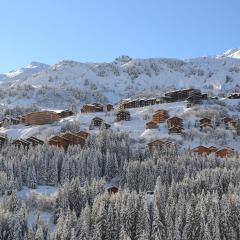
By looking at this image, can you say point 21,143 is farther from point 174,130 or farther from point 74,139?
point 174,130

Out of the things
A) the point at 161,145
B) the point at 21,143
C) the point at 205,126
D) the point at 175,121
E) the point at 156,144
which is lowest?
the point at 161,145

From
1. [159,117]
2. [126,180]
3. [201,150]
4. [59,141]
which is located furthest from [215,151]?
[59,141]

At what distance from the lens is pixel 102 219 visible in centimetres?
9538

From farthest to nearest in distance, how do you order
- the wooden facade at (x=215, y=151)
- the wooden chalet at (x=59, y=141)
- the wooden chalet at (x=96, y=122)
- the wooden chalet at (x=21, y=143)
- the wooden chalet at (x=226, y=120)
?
1. the wooden chalet at (x=96, y=122)
2. the wooden chalet at (x=226, y=120)
3. the wooden chalet at (x=59, y=141)
4. the wooden chalet at (x=21, y=143)
5. the wooden facade at (x=215, y=151)

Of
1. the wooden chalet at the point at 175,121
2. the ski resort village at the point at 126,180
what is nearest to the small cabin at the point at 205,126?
the ski resort village at the point at 126,180

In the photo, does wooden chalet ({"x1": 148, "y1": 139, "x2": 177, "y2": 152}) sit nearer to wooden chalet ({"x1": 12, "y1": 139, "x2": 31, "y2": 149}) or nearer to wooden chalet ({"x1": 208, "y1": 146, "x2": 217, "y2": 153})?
wooden chalet ({"x1": 208, "y1": 146, "x2": 217, "y2": 153})

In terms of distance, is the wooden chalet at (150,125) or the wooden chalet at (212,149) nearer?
the wooden chalet at (212,149)

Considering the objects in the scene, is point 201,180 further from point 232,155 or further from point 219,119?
point 219,119

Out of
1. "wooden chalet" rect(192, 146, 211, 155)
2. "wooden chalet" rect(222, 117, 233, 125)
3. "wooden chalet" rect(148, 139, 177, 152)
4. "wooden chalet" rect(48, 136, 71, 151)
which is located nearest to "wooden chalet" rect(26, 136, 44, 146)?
"wooden chalet" rect(48, 136, 71, 151)

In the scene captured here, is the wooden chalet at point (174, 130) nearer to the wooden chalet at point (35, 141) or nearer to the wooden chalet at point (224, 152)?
the wooden chalet at point (224, 152)

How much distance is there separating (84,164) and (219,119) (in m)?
70.4

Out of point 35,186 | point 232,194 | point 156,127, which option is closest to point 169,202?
point 232,194

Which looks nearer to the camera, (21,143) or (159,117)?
(21,143)

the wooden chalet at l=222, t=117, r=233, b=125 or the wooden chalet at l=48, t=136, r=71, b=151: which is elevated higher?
the wooden chalet at l=222, t=117, r=233, b=125
